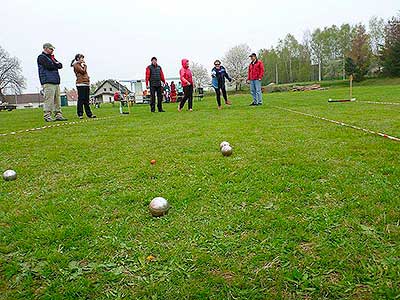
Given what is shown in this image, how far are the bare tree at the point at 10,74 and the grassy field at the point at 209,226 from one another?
208 feet

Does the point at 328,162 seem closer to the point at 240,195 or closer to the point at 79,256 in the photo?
the point at 240,195

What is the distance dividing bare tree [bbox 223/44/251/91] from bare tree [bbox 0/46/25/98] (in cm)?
3743

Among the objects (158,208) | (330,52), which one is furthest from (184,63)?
(330,52)

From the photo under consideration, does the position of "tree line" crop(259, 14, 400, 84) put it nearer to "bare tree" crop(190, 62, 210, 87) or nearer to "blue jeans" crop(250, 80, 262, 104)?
"bare tree" crop(190, 62, 210, 87)

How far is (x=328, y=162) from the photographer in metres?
3.24

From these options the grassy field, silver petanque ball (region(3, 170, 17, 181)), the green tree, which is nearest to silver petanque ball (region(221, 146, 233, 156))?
the grassy field

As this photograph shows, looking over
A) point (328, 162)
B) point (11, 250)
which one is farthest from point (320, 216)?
point (11, 250)

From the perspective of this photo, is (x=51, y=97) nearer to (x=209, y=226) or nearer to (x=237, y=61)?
(x=209, y=226)

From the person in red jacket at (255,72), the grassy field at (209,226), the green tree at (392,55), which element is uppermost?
the green tree at (392,55)

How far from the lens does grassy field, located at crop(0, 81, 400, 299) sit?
158 cm

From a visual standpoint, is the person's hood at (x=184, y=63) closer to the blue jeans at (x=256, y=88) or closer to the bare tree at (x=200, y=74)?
the blue jeans at (x=256, y=88)

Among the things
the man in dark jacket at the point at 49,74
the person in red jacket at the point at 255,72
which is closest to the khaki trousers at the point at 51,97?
the man in dark jacket at the point at 49,74

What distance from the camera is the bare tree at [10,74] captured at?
56.6 metres

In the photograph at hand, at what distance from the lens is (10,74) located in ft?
188
